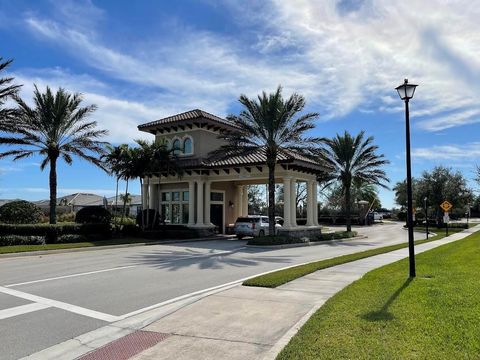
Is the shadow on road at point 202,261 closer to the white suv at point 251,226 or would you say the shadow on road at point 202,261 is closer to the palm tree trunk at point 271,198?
the palm tree trunk at point 271,198

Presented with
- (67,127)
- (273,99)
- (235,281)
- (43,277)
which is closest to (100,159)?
(67,127)

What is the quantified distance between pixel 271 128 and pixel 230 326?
19.8 meters

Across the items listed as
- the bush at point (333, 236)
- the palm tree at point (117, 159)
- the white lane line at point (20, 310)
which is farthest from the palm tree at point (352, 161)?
the white lane line at point (20, 310)

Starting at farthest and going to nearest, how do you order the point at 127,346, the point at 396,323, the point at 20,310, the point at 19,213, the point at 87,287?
1. the point at 19,213
2. the point at 87,287
3. the point at 20,310
4. the point at 396,323
5. the point at 127,346

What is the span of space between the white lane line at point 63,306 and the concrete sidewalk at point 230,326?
0.94 meters

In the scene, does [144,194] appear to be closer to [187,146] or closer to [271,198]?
[187,146]

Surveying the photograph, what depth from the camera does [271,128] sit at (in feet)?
85.0

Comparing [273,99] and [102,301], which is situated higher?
[273,99]

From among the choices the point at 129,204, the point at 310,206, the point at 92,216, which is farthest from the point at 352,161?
the point at 129,204

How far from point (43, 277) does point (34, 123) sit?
1587 cm

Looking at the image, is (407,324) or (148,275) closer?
(407,324)

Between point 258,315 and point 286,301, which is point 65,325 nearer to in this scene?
point 258,315

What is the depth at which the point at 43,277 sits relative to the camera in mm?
12062

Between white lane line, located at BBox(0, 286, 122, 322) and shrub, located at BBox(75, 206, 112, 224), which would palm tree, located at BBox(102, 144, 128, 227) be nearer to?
shrub, located at BBox(75, 206, 112, 224)
